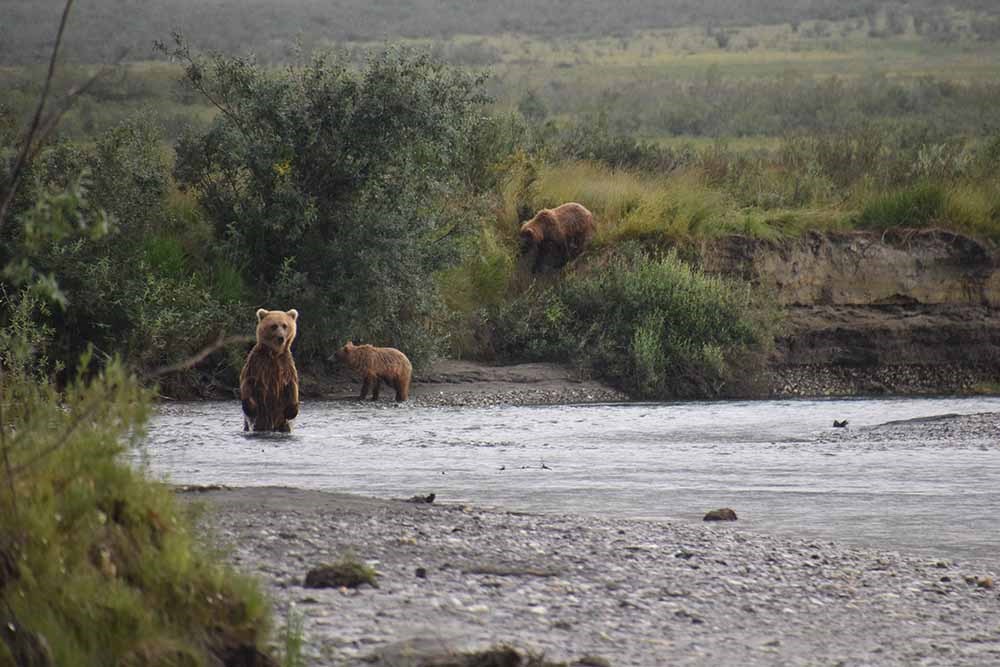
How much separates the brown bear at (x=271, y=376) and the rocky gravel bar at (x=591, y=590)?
440 cm

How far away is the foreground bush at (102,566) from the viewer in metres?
5.26

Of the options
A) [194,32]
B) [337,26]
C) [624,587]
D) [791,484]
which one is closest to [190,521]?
[624,587]

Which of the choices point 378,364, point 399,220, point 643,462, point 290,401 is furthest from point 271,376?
point 399,220

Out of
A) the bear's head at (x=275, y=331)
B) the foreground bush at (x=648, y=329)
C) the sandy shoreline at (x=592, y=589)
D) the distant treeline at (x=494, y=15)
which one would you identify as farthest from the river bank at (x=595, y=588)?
the distant treeline at (x=494, y=15)

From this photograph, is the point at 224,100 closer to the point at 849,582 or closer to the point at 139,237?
the point at 139,237

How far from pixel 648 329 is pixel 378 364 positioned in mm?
4556

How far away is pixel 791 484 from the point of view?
12766 millimetres

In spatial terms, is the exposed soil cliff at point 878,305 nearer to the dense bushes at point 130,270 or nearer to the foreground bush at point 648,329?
the foreground bush at point 648,329

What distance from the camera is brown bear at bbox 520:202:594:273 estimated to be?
899 inches

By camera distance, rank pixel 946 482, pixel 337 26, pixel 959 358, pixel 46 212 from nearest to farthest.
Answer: pixel 46 212
pixel 946 482
pixel 959 358
pixel 337 26

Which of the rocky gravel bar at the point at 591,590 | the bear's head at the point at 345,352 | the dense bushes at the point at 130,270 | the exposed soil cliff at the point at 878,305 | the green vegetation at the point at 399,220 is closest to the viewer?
the rocky gravel bar at the point at 591,590

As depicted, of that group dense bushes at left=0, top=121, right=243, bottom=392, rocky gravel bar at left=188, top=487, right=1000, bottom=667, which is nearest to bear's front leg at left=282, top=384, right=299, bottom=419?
dense bushes at left=0, top=121, right=243, bottom=392

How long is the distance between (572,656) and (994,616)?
2.68m

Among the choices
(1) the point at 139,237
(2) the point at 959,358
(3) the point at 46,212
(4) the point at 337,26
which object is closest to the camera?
(3) the point at 46,212
